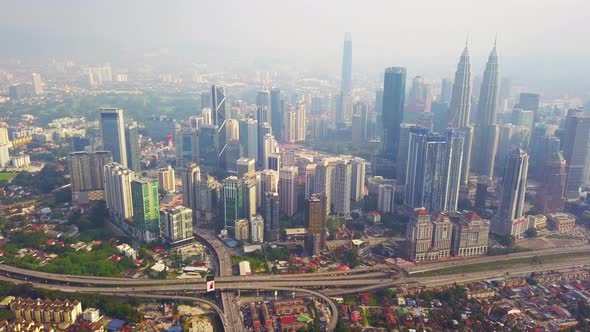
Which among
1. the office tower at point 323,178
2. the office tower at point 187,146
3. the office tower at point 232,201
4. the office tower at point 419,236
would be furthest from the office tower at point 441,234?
the office tower at point 187,146

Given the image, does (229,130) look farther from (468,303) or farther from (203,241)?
(468,303)

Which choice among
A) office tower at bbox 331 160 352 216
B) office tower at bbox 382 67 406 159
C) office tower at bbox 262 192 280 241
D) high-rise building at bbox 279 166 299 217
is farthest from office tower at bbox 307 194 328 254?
office tower at bbox 382 67 406 159

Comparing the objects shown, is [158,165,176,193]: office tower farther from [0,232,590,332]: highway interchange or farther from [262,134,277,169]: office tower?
[0,232,590,332]: highway interchange

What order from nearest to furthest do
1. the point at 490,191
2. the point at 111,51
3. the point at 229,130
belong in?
the point at 490,191 → the point at 229,130 → the point at 111,51

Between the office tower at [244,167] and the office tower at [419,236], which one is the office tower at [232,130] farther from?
the office tower at [419,236]

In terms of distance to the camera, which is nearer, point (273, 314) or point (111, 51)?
point (273, 314)

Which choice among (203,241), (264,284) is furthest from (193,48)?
(264,284)
